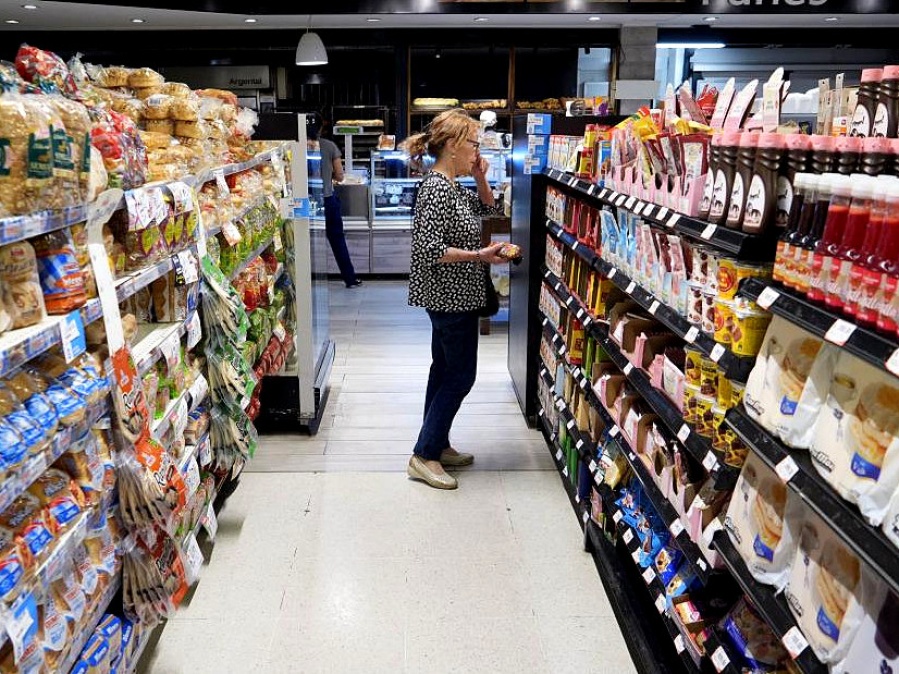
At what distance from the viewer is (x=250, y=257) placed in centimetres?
411

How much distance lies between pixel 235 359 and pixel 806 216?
2508 millimetres

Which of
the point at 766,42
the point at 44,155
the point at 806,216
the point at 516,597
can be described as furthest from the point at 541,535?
the point at 766,42

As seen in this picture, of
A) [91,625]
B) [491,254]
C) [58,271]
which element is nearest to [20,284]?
[58,271]

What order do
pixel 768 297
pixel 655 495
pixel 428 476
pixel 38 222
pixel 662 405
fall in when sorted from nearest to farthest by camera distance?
pixel 768 297 < pixel 38 222 < pixel 662 405 < pixel 655 495 < pixel 428 476

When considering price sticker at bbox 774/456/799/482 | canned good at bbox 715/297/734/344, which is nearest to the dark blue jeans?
canned good at bbox 715/297/734/344

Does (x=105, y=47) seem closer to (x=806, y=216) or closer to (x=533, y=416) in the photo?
(x=533, y=416)

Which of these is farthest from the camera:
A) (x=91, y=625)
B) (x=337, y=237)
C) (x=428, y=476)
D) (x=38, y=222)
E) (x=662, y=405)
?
(x=337, y=237)

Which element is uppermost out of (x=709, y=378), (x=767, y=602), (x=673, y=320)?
(x=673, y=320)

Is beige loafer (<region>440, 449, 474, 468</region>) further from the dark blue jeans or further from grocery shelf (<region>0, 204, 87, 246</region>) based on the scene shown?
grocery shelf (<region>0, 204, 87, 246</region>)

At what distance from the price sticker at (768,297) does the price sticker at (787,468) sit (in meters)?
0.32

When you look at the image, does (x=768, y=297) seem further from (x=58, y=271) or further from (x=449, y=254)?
(x=449, y=254)

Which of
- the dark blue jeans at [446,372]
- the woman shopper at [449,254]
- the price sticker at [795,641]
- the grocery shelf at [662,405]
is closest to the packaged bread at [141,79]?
the woman shopper at [449,254]

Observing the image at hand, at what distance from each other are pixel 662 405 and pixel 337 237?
22.1 feet

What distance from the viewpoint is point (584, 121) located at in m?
4.75
